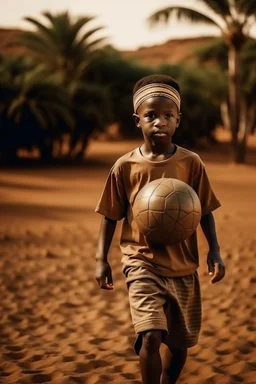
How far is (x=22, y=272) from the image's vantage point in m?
6.33

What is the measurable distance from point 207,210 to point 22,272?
147 inches

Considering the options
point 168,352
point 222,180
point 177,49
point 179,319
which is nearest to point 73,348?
point 168,352

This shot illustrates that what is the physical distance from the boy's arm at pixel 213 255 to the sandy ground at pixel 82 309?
82cm

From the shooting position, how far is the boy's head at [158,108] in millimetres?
2770

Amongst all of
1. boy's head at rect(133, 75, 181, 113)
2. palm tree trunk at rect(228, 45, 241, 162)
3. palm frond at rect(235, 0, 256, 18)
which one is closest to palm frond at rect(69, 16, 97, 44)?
palm tree trunk at rect(228, 45, 241, 162)

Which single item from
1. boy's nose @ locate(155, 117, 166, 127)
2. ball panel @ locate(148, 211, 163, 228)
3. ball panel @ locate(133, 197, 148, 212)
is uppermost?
boy's nose @ locate(155, 117, 166, 127)

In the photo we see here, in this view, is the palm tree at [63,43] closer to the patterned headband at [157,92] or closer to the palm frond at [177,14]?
the palm frond at [177,14]

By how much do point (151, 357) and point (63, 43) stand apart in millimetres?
22044

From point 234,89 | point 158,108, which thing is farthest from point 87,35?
point 158,108

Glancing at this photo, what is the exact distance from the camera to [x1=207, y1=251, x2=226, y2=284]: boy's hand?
9.50 feet

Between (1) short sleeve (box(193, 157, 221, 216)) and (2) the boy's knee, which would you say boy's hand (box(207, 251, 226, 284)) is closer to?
(1) short sleeve (box(193, 157, 221, 216))

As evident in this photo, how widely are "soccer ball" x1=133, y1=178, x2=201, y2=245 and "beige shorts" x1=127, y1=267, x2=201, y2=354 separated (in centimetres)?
20

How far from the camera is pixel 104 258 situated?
9.67 ft

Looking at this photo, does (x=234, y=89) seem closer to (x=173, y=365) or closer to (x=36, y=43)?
(x=36, y=43)
